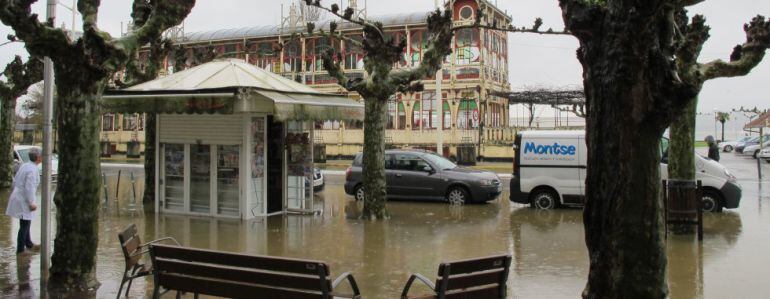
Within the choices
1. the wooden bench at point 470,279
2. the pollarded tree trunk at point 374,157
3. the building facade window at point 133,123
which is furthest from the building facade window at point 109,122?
the wooden bench at point 470,279

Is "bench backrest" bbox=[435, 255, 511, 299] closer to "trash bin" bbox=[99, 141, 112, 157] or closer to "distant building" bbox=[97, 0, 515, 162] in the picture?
"distant building" bbox=[97, 0, 515, 162]

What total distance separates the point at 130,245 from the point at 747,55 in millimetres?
10623

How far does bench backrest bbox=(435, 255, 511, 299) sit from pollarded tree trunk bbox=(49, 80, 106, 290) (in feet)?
14.4

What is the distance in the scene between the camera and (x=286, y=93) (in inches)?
544

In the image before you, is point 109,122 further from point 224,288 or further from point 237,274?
point 237,274

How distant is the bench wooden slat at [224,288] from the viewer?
5.84 metres

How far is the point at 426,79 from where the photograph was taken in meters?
38.9

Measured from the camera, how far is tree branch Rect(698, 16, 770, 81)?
11.4 metres

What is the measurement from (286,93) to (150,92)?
283cm

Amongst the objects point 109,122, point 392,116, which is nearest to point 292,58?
point 392,116

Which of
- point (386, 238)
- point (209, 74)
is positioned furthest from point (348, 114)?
point (386, 238)

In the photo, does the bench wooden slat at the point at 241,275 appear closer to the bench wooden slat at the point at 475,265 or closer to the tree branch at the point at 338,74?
the bench wooden slat at the point at 475,265

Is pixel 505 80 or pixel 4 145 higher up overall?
pixel 505 80

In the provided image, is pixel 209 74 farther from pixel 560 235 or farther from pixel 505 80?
pixel 505 80
